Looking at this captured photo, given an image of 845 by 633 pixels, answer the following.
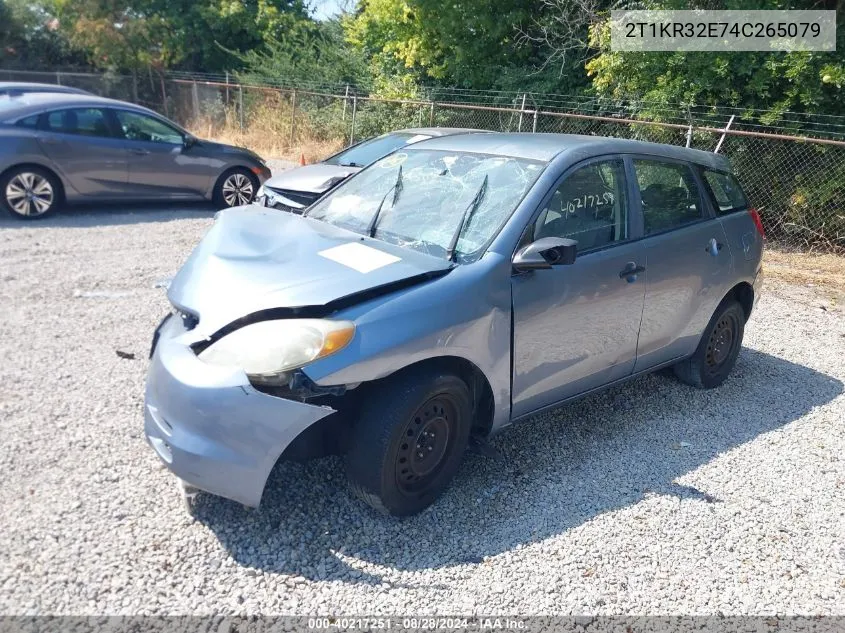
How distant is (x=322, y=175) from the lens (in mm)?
7754

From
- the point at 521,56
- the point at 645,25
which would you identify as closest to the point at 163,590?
the point at 645,25

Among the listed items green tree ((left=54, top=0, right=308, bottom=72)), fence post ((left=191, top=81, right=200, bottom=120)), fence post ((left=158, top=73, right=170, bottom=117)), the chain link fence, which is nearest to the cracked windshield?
the chain link fence

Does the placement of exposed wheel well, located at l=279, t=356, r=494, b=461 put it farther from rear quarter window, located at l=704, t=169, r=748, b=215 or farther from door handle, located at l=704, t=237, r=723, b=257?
rear quarter window, located at l=704, t=169, r=748, b=215

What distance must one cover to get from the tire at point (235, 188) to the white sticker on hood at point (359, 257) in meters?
7.11

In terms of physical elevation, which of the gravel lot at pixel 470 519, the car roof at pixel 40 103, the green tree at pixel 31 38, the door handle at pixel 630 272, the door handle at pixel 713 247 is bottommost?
the gravel lot at pixel 470 519

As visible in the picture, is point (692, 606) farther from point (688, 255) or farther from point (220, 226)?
point (220, 226)

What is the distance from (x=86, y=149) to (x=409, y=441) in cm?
781

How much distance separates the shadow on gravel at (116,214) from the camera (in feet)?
28.2

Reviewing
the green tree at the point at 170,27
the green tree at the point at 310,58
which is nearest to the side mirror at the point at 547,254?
the green tree at the point at 310,58

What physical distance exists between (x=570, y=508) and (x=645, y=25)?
968cm

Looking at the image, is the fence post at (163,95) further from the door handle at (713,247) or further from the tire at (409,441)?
the tire at (409,441)

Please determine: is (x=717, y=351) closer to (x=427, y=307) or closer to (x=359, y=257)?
(x=427, y=307)

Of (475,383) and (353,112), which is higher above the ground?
(353,112)

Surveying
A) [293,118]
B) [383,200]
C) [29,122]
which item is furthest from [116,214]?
[293,118]
